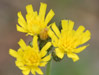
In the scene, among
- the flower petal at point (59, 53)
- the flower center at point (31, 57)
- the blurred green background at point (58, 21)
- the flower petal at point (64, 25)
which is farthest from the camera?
the blurred green background at point (58, 21)

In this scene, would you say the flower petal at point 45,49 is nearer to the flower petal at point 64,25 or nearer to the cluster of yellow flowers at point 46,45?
the cluster of yellow flowers at point 46,45

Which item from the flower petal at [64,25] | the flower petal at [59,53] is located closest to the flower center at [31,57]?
the flower petal at [59,53]

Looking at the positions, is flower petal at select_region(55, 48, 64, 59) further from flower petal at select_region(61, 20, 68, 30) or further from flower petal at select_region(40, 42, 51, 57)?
flower petal at select_region(61, 20, 68, 30)

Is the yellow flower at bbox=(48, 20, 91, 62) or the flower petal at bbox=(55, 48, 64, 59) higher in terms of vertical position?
the yellow flower at bbox=(48, 20, 91, 62)

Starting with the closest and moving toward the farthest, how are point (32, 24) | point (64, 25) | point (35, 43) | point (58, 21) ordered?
point (35, 43) < point (64, 25) < point (32, 24) < point (58, 21)

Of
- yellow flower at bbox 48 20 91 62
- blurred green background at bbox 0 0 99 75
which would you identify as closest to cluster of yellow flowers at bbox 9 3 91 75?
yellow flower at bbox 48 20 91 62

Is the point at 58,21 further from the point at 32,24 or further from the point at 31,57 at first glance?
the point at 31,57

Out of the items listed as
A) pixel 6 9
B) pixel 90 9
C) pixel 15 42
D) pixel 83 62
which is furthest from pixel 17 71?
pixel 90 9

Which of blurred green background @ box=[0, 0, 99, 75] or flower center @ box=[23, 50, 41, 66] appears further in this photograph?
blurred green background @ box=[0, 0, 99, 75]

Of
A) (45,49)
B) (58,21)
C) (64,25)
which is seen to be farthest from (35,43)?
(58,21)
